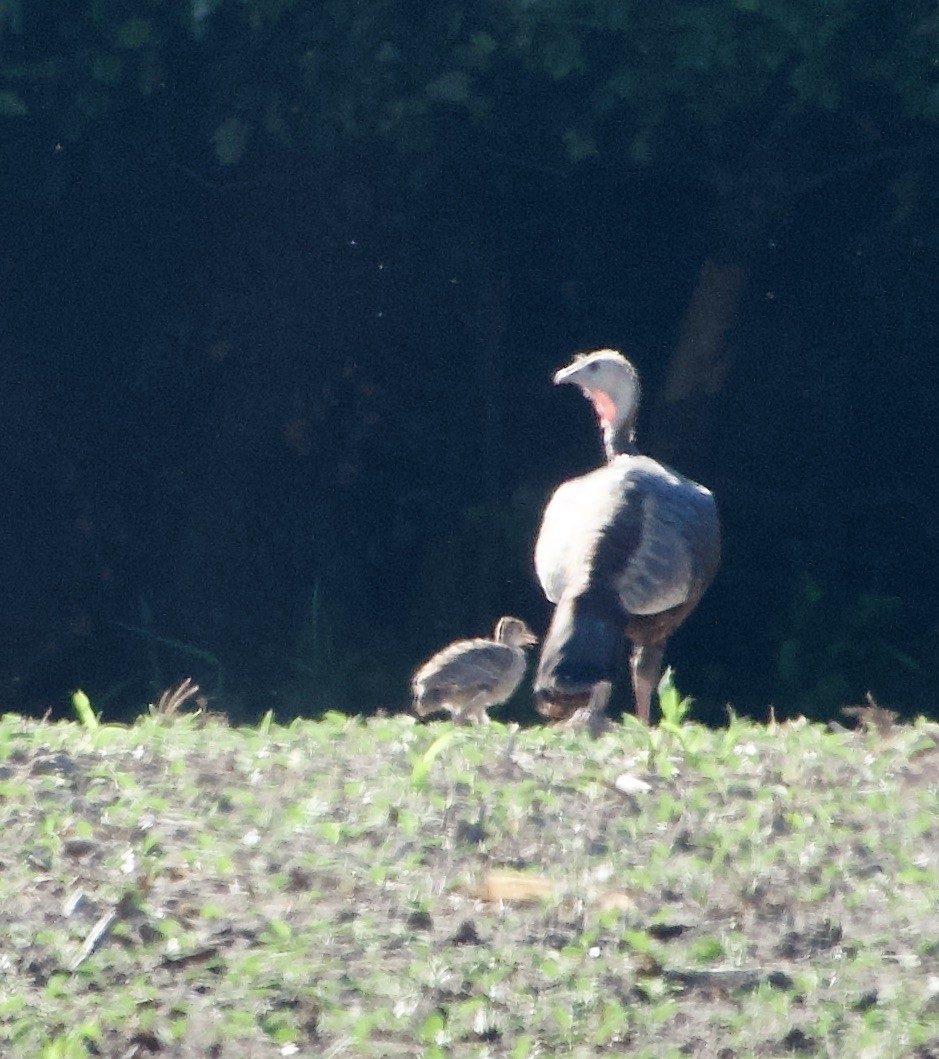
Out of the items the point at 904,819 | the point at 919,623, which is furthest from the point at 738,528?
the point at 904,819

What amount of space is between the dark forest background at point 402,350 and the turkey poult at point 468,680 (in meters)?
2.93

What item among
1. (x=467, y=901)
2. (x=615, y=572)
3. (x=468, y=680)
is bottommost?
(x=468, y=680)

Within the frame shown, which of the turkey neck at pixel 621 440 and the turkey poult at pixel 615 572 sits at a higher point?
the turkey neck at pixel 621 440

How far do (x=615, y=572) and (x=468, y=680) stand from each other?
617mm

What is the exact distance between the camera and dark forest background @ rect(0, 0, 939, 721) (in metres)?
9.48

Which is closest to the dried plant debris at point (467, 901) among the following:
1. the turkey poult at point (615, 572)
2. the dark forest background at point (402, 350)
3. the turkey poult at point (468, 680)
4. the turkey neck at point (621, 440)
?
the turkey poult at point (615, 572)

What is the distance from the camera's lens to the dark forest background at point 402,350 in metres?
9.48

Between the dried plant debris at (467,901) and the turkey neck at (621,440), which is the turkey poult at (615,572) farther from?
the dried plant debris at (467,901)

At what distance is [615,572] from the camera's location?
259 inches

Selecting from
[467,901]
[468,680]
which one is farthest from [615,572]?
[467,901]

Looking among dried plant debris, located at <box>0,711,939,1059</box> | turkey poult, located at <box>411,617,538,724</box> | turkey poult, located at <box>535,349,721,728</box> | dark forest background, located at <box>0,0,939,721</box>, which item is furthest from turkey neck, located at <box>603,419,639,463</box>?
dried plant debris, located at <box>0,711,939,1059</box>

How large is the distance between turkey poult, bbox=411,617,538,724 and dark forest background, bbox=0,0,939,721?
2.93 meters

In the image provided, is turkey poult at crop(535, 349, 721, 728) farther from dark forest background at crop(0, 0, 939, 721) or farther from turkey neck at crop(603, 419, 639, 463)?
dark forest background at crop(0, 0, 939, 721)

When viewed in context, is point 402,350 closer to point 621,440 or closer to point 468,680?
point 621,440
